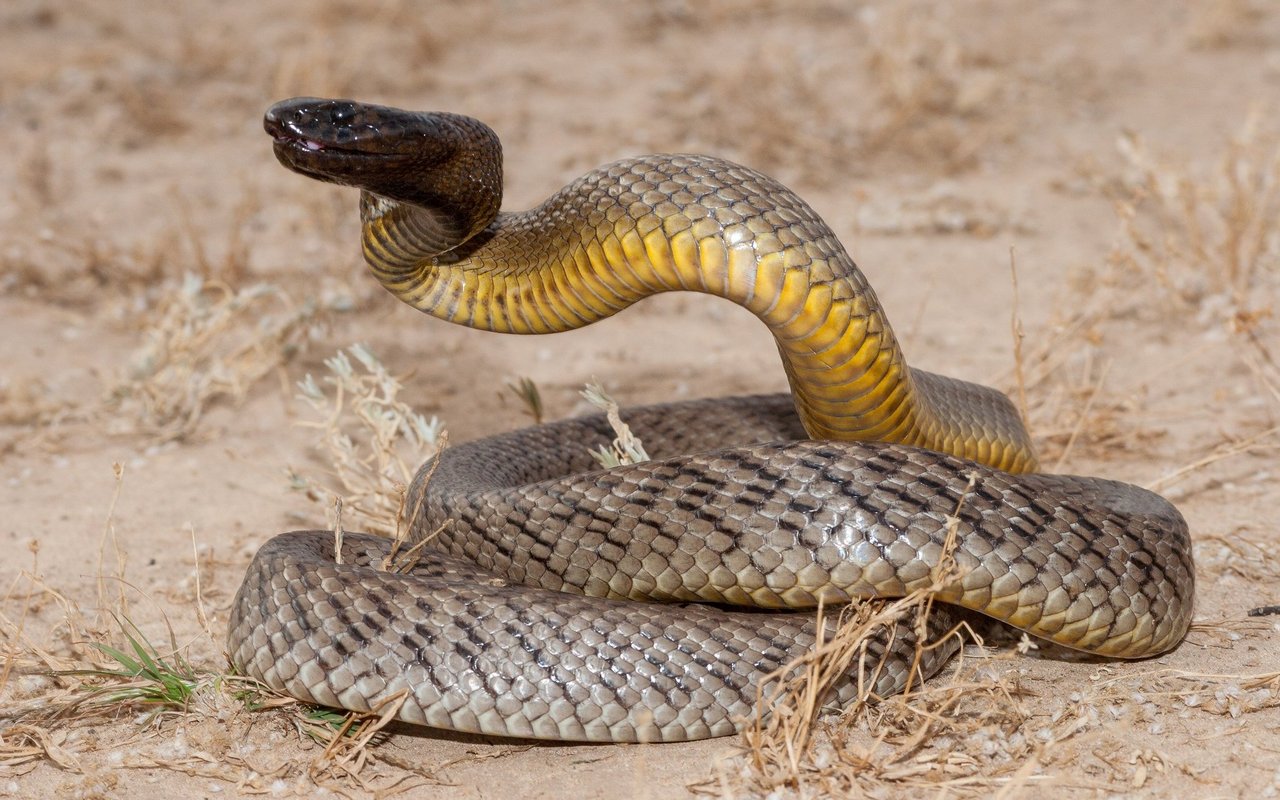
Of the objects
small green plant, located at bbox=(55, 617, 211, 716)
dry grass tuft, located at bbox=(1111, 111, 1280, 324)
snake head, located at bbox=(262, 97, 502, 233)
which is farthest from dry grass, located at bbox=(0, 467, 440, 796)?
dry grass tuft, located at bbox=(1111, 111, 1280, 324)

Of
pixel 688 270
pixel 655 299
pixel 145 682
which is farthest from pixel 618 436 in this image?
pixel 655 299

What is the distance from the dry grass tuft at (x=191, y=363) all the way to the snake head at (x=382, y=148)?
104 inches

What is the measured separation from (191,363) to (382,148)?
3.15 metres

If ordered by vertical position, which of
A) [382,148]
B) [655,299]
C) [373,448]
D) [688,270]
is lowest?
[655,299]

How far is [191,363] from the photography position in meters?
6.54

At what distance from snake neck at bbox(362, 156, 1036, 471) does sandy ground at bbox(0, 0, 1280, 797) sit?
3.37 ft

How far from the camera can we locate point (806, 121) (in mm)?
10336

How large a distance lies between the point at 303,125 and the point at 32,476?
10.1 ft

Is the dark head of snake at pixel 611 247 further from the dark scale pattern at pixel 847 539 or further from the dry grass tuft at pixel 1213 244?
the dry grass tuft at pixel 1213 244

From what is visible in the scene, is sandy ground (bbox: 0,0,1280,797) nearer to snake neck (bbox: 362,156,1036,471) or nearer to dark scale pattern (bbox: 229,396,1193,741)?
dark scale pattern (bbox: 229,396,1193,741)

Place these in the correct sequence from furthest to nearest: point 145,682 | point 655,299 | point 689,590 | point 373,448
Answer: point 655,299, point 373,448, point 145,682, point 689,590

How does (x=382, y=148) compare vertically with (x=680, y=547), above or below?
above

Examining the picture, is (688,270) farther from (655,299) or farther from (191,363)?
(655,299)

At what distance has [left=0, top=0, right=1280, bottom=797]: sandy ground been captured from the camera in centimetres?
382
